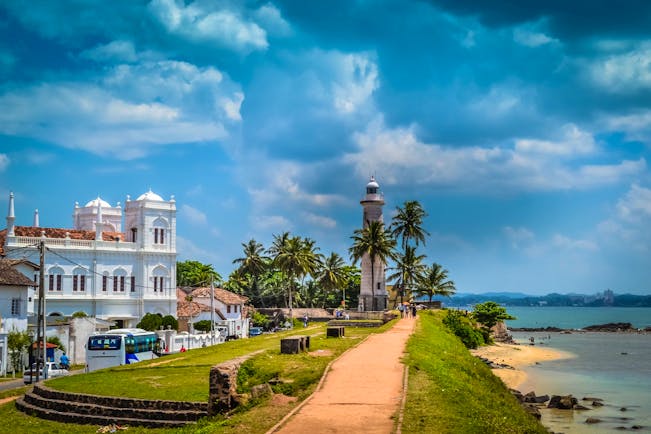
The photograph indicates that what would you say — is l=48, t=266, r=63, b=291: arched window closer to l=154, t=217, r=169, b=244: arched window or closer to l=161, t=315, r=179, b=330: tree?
l=161, t=315, r=179, b=330: tree

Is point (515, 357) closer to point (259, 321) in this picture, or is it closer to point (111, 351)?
point (259, 321)

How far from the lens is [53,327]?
159 feet

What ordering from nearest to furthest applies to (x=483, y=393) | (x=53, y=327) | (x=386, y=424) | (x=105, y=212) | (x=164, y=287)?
(x=386, y=424)
(x=483, y=393)
(x=53, y=327)
(x=164, y=287)
(x=105, y=212)

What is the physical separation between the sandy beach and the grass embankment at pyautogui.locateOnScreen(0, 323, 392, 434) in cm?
2276

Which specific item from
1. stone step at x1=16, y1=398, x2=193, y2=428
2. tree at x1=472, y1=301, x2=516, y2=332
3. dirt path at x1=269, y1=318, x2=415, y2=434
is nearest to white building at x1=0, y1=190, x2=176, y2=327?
tree at x1=472, y1=301, x2=516, y2=332

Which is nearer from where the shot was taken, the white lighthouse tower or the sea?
the sea

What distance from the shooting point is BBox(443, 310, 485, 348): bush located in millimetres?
68444

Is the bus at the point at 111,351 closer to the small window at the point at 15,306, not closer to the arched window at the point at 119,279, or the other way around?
the small window at the point at 15,306

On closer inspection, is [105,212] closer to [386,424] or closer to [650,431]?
[650,431]

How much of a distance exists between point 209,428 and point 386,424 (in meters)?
4.34

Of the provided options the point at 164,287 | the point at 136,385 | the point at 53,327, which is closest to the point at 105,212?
the point at 164,287

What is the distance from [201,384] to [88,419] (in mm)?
3992

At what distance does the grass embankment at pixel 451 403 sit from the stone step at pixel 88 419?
7.16m

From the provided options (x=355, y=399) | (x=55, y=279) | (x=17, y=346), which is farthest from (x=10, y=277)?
(x=355, y=399)
